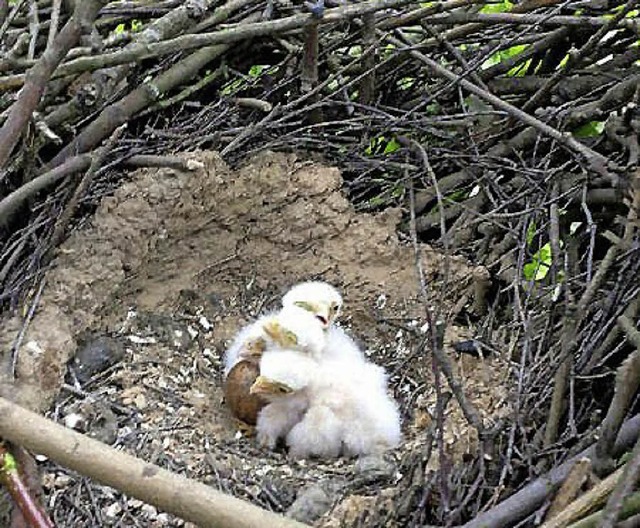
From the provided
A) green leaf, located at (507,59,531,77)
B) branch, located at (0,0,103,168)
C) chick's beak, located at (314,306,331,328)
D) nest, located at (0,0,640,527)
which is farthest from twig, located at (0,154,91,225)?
green leaf, located at (507,59,531,77)

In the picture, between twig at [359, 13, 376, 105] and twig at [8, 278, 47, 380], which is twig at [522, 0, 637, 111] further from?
twig at [8, 278, 47, 380]

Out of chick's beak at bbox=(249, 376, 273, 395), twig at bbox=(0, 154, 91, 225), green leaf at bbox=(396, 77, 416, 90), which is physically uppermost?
twig at bbox=(0, 154, 91, 225)

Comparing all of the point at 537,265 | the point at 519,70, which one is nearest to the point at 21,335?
the point at 537,265

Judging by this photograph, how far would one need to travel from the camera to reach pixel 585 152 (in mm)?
1873

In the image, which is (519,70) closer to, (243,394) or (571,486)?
(243,394)

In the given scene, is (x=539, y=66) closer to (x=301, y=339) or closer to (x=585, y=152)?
(x=585, y=152)

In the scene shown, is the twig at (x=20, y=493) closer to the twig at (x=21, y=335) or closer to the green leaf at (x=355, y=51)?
the twig at (x=21, y=335)

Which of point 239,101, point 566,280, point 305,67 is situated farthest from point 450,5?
point 566,280

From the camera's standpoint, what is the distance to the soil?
176 cm

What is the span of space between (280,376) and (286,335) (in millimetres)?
110

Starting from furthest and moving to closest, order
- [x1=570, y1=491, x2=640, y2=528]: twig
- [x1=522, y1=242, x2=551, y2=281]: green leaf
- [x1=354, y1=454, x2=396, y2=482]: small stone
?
[x1=522, y1=242, x2=551, y2=281]: green leaf, [x1=354, y1=454, x2=396, y2=482]: small stone, [x1=570, y1=491, x2=640, y2=528]: twig

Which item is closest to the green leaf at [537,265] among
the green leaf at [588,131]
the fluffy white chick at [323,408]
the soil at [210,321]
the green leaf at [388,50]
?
the soil at [210,321]

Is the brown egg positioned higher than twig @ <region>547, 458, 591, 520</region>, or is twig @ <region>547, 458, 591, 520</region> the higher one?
twig @ <region>547, 458, 591, 520</region>

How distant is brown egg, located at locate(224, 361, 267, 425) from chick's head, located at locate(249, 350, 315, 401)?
29 millimetres
